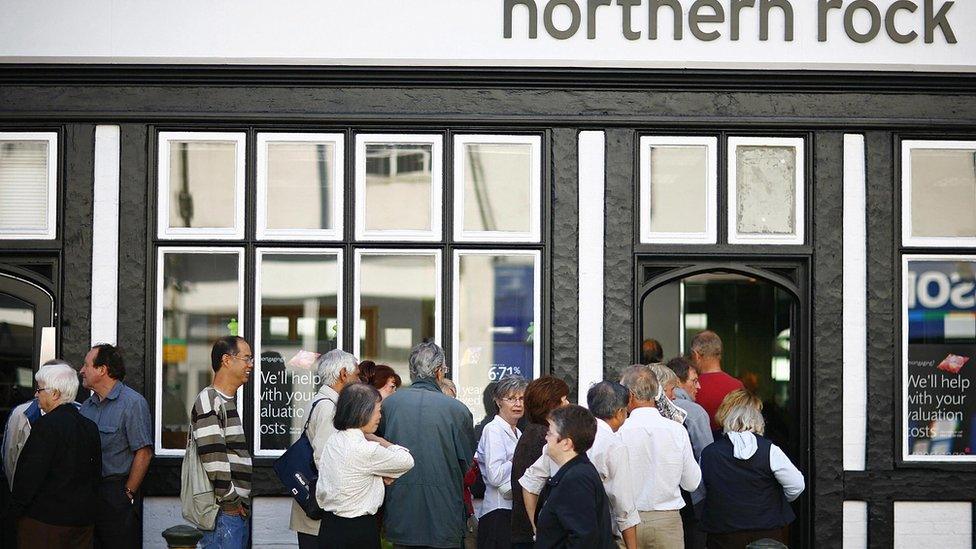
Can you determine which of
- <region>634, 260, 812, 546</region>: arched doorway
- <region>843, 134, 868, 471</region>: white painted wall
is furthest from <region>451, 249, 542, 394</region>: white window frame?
<region>843, 134, 868, 471</region>: white painted wall

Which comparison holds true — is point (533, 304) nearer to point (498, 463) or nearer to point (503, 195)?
point (503, 195)

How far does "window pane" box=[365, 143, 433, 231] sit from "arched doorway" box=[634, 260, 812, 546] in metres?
1.95

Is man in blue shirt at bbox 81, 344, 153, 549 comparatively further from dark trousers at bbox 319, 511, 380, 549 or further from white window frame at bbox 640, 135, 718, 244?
white window frame at bbox 640, 135, 718, 244

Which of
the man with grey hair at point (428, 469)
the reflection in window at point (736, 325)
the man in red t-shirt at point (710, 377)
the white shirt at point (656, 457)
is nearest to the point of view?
the white shirt at point (656, 457)

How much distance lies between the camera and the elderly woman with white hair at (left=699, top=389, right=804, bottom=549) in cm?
791

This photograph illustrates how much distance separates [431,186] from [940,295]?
439 centimetres

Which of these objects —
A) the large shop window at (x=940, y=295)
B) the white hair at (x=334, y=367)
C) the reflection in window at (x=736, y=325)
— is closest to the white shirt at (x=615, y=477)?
the white hair at (x=334, y=367)

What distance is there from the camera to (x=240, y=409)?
1016 cm

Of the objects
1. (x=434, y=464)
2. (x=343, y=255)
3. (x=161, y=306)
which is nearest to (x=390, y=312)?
(x=343, y=255)

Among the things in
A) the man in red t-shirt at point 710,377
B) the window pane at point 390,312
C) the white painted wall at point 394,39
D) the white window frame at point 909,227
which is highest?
the white painted wall at point 394,39

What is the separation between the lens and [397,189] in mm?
10328

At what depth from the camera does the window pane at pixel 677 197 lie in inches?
408

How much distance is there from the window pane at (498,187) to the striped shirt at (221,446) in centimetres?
294

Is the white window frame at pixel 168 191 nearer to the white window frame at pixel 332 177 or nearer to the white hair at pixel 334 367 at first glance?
the white window frame at pixel 332 177
